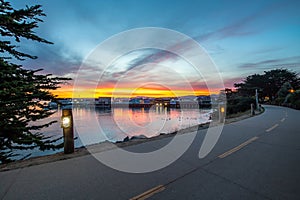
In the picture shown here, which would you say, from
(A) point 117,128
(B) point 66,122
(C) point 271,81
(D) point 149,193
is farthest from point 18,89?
(C) point 271,81

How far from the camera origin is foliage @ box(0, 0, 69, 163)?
523 centimetres

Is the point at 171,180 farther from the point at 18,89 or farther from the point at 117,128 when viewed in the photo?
the point at 117,128

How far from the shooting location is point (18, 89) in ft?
17.1

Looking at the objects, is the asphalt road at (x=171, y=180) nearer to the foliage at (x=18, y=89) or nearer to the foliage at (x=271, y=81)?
the foliage at (x=18, y=89)

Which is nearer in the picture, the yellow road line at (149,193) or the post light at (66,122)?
the yellow road line at (149,193)

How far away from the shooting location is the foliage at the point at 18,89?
5.23 meters

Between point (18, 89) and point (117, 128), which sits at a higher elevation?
point (18, 89)

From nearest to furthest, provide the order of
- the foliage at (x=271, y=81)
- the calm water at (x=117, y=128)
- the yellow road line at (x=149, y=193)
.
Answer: the yellow road line at (x=149, y=193) → the calm water at (x=117, y=128) → the foliage at (x=271, y=81)

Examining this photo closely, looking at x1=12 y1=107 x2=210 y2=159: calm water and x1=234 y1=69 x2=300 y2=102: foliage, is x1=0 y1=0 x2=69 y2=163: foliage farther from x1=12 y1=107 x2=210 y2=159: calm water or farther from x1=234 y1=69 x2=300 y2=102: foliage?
x1=234 y1=69 x2=300 y2=102: foliage

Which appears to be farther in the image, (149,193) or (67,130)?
(67,130)

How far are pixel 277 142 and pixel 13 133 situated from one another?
32.3 feet

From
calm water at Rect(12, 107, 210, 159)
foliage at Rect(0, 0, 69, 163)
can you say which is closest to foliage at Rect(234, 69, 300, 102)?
calm water at Rect(12, 107, 210, 159)

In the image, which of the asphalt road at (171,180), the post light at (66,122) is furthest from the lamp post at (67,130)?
the asphalt road at (171,180)

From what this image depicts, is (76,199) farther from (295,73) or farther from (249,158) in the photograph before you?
(295,73)
